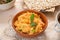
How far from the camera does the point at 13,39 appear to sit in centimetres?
57

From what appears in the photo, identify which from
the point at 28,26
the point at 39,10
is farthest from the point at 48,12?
the point at 28,26

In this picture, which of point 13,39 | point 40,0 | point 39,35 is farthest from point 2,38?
point 40,0

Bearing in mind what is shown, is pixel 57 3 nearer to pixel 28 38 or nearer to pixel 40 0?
pixel 40 0

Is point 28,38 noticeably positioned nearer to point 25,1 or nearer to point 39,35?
point 39,35

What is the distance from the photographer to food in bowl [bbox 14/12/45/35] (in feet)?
1.75

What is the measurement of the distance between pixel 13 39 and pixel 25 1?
0.65 ft

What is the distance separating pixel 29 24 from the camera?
0.55m

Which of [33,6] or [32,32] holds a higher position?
[33,6]

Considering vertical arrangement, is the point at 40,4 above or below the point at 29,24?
above

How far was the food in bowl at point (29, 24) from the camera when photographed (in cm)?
53

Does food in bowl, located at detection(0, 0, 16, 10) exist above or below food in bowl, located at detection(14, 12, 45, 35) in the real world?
above

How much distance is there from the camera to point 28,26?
1.77ft

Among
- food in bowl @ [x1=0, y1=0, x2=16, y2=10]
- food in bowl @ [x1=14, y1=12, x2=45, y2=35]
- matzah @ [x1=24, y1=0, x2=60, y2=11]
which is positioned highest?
food in bowl @ [x1=0, y1=0, x2=16, y2=10]

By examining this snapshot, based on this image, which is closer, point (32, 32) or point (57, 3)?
point (32, 32)
